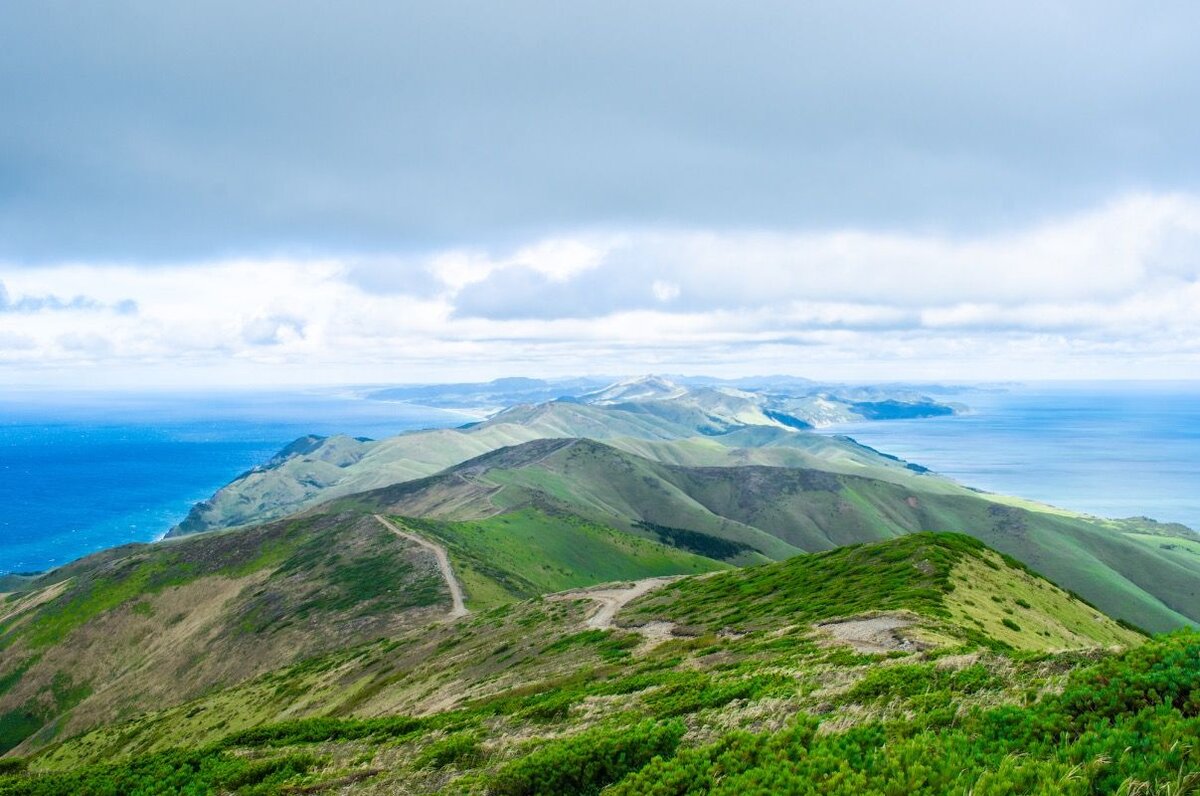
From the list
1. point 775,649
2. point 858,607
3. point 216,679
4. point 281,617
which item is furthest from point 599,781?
point 281,617

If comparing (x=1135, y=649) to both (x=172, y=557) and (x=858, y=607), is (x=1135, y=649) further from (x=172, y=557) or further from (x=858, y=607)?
(x=172, y=557)

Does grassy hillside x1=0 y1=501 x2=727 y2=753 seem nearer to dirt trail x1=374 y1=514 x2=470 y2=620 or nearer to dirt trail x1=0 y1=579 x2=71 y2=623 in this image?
dirt trail x1=0 y1=579 x2=71 y2=623

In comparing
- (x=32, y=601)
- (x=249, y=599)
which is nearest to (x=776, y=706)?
(x=249, y=599)

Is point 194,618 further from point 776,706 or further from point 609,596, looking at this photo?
point 776,706

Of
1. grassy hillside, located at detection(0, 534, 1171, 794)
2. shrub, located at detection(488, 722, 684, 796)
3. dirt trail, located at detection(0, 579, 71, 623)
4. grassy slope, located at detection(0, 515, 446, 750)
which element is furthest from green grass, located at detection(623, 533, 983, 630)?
dirt trail, located at detection(0, 579, 71, 623)

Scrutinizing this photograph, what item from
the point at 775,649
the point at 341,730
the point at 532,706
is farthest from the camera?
the point at 775,649

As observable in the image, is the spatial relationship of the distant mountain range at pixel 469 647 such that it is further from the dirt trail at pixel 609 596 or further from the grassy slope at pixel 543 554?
the grassy slope at pixel 543 554

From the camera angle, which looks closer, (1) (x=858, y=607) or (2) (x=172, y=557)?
(1) (x=858, y=607)
